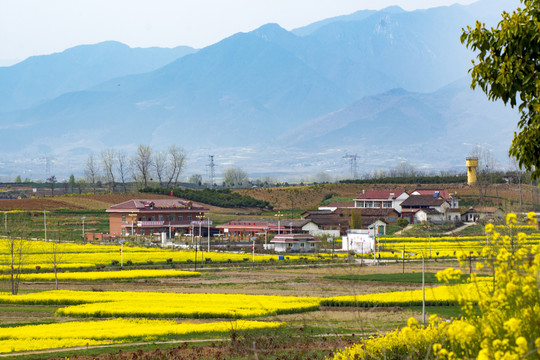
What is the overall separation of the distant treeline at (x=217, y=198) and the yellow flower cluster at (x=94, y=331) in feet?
351

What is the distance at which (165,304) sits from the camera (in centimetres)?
4119

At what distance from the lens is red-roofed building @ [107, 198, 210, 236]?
4294 inches

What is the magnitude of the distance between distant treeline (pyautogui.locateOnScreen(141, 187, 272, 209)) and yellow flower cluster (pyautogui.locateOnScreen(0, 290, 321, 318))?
9409 centimetres

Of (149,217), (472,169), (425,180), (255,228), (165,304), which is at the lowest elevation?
(255,228)

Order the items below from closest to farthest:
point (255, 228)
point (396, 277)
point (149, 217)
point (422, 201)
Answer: point (396, 277) < point (255, 228) < point (149, 217) < point (422, 201)

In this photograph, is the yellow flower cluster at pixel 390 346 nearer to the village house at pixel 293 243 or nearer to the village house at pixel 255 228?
the village house at pixel 293 243

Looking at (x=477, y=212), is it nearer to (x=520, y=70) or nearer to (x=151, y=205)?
(x=151, y=205)

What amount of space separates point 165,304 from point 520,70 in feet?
101

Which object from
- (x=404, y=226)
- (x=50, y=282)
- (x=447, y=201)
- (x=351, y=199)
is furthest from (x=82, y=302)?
(x=351, y=199)

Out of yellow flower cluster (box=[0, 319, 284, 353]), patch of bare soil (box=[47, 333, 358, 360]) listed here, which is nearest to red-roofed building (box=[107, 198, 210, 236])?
yellow flower cluster (box=[0, 319, 284, 353])

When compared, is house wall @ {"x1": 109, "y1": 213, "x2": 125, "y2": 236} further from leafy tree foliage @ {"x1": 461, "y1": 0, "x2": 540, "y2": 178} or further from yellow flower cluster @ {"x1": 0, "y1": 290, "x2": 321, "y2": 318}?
leafy tree foliage @ {"x1": 461, "y1": 0, "x2": 540, "y2": 178}

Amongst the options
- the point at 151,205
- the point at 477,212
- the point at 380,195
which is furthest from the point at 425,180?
the point at 151,205

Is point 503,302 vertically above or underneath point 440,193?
above

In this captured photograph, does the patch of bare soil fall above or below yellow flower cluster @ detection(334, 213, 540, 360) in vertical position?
below
